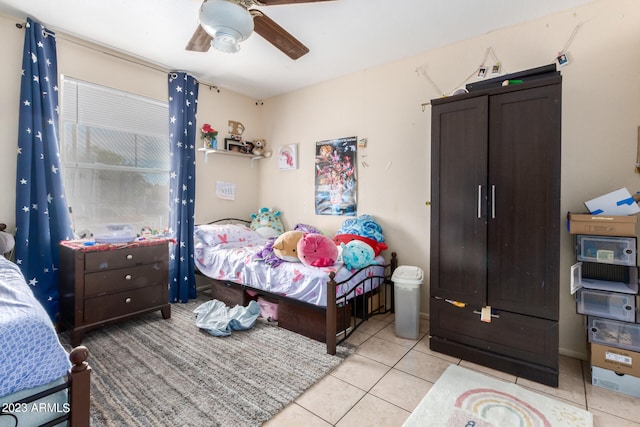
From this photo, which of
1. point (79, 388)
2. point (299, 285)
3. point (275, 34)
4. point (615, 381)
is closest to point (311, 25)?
point (275, 34)

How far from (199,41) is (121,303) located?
2278 millimetres

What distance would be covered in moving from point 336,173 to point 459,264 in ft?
5.87

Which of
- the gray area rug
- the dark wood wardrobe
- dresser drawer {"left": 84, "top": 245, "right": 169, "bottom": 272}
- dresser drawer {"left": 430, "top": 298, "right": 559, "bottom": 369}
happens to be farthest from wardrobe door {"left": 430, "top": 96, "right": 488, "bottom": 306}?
dresser drawer {"left": 84, "top": 245, "right": 169, "bottom": 272}

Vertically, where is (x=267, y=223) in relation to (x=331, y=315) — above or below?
above

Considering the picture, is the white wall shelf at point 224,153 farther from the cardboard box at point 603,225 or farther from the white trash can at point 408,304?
the cardboard box at point 603,225

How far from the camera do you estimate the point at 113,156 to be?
3.07 m

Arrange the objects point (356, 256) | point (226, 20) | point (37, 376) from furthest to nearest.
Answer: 1. point (356, 256)
2. point (226, 20)
3. point (37, 376)

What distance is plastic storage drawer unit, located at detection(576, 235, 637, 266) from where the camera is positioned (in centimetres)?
188

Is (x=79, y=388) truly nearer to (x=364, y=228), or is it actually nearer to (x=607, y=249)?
(x=364, y=228)

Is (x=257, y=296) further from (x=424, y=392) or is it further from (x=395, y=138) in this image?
(x=395, y=138)

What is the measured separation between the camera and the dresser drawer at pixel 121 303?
96.2 inches

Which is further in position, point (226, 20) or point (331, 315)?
point (331, 315)

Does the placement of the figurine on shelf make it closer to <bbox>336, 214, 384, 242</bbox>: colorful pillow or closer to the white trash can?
<bbox>336, 214, 384, 242</bbox>: colorful pillow

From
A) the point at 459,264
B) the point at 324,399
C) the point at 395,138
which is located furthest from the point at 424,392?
the point at 395,138
